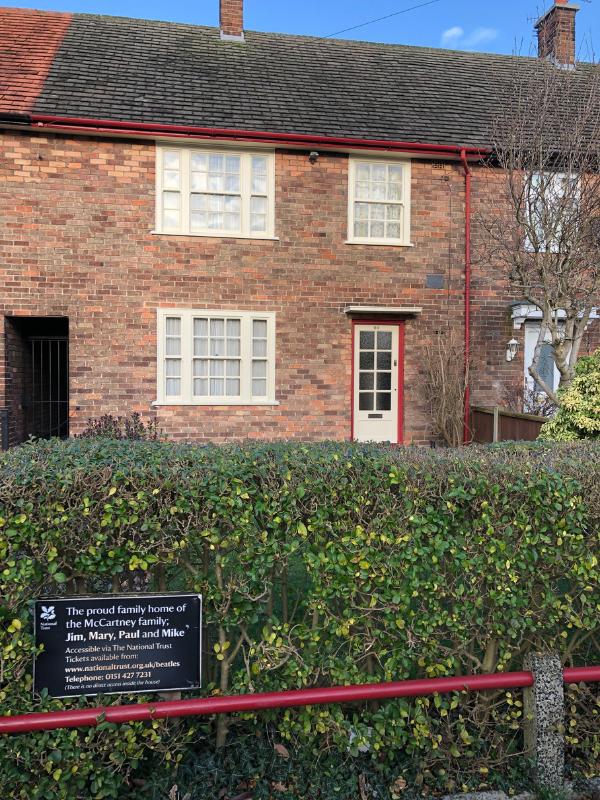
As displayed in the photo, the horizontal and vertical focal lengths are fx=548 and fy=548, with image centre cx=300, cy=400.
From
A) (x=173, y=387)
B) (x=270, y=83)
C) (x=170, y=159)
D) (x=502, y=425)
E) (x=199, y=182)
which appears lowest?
(x=502, y=425)

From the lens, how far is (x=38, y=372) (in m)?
11.8

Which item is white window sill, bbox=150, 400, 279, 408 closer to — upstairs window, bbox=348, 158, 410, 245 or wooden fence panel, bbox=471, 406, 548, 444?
upstairs window, bbox=348, 158, 410, 245

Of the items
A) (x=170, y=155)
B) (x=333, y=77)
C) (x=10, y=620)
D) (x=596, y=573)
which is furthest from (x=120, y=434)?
(x=333, y=77)

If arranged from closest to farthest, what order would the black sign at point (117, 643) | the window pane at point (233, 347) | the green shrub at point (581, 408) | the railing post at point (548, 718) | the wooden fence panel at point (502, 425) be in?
the black sign at point (117, 643), the railing post at point (548, 718), the green shrub at point (581, 408), the wooden fence panel at point (502, 425), the window pane at point (233, 347)

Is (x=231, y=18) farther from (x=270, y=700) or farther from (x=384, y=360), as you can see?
(x=270, y=700)

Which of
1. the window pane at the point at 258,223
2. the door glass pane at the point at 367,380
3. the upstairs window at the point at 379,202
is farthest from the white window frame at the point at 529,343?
the window pane at the point at 258,223

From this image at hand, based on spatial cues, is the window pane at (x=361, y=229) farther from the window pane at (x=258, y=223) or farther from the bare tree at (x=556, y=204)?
the bare tree at (x=556, y=204)

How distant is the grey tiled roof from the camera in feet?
33.6

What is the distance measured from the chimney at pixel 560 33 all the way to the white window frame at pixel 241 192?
8905 mm

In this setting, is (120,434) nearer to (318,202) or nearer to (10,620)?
(318,202)

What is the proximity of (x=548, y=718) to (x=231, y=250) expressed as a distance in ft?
29.7

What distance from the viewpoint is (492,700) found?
2734 millimetres

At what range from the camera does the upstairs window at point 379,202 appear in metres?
10.5

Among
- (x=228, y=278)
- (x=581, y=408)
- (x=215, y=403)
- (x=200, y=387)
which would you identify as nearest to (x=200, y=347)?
(x=200, y=387)
